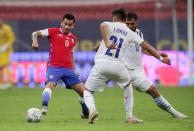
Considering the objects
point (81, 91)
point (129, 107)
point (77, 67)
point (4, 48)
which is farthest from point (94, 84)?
point (77, 67)

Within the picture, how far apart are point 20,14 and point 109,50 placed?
15.8 m

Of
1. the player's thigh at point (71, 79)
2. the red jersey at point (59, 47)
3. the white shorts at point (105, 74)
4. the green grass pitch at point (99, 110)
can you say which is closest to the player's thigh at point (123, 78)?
the white shorts at point (105, 74)

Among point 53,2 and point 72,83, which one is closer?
point 72,83

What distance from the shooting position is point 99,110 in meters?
17.5

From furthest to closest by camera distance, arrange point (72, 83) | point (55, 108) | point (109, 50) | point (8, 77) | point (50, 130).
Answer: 1. point (8, 77)
2. point (55, 108)
3. point (72, 83)
4. point (109, 50)
5. point (50, 130)

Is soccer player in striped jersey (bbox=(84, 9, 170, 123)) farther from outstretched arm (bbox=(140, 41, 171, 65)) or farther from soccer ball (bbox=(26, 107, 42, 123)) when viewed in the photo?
soccer ball (bbox=(26, 107, 42, 123))

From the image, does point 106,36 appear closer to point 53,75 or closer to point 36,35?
point 36,35

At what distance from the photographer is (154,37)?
1081 inches

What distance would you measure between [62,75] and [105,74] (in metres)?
1.43

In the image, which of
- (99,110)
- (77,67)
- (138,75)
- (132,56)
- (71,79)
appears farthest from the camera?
(77,67)

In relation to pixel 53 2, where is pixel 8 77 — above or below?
below

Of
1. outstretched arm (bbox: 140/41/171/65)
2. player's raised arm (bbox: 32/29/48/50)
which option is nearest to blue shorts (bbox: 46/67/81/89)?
player's raised arm (bbox: 32/29/48/50)

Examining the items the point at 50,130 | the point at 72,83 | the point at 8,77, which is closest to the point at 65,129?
the point at 50,130

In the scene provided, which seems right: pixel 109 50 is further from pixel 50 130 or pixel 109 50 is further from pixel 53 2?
pixel 53 2
